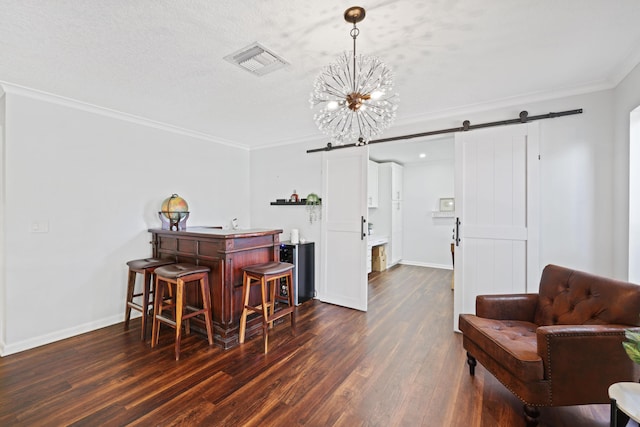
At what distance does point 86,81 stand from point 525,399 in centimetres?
413

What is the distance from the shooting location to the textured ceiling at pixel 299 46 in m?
1.63

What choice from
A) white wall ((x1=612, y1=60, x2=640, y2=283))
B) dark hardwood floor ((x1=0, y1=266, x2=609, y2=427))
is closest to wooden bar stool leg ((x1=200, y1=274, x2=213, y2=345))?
dark hardwood floor ((x1=0, y1=266, x2=609, y2=427))

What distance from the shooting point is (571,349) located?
1648mm

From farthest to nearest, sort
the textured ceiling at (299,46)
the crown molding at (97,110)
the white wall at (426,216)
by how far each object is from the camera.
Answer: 1. the white wall at (426,216)
2. the crown molding at (97,110)
3. the textured ceiling at (299,46)

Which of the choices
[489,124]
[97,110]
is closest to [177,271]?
[97,110]

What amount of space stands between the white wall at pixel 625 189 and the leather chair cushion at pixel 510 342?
941mm

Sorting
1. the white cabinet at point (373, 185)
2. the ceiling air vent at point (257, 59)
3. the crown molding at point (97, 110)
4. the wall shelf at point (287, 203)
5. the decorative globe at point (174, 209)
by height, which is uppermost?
the ceiling air vent at point (257, 59)

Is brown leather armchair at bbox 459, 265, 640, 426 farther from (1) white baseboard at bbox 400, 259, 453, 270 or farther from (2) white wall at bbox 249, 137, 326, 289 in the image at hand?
(1) white baseboard at bbox 400, 259, 453, 270

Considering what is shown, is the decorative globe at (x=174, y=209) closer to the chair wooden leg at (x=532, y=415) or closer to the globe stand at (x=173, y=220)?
the globe stand at (x=173, y=220)

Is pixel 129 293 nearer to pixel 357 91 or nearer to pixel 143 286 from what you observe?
pixel 143 286

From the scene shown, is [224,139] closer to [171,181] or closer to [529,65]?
[171,181]

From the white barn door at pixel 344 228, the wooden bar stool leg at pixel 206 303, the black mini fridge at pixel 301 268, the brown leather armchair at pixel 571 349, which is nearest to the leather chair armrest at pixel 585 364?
the brown leather armchair at pixel 571 349

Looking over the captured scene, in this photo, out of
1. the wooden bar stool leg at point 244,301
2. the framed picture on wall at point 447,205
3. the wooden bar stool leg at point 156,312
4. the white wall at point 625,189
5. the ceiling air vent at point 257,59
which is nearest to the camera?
the ceiling air vent at point 257,59

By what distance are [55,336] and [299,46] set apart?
3.64 m
